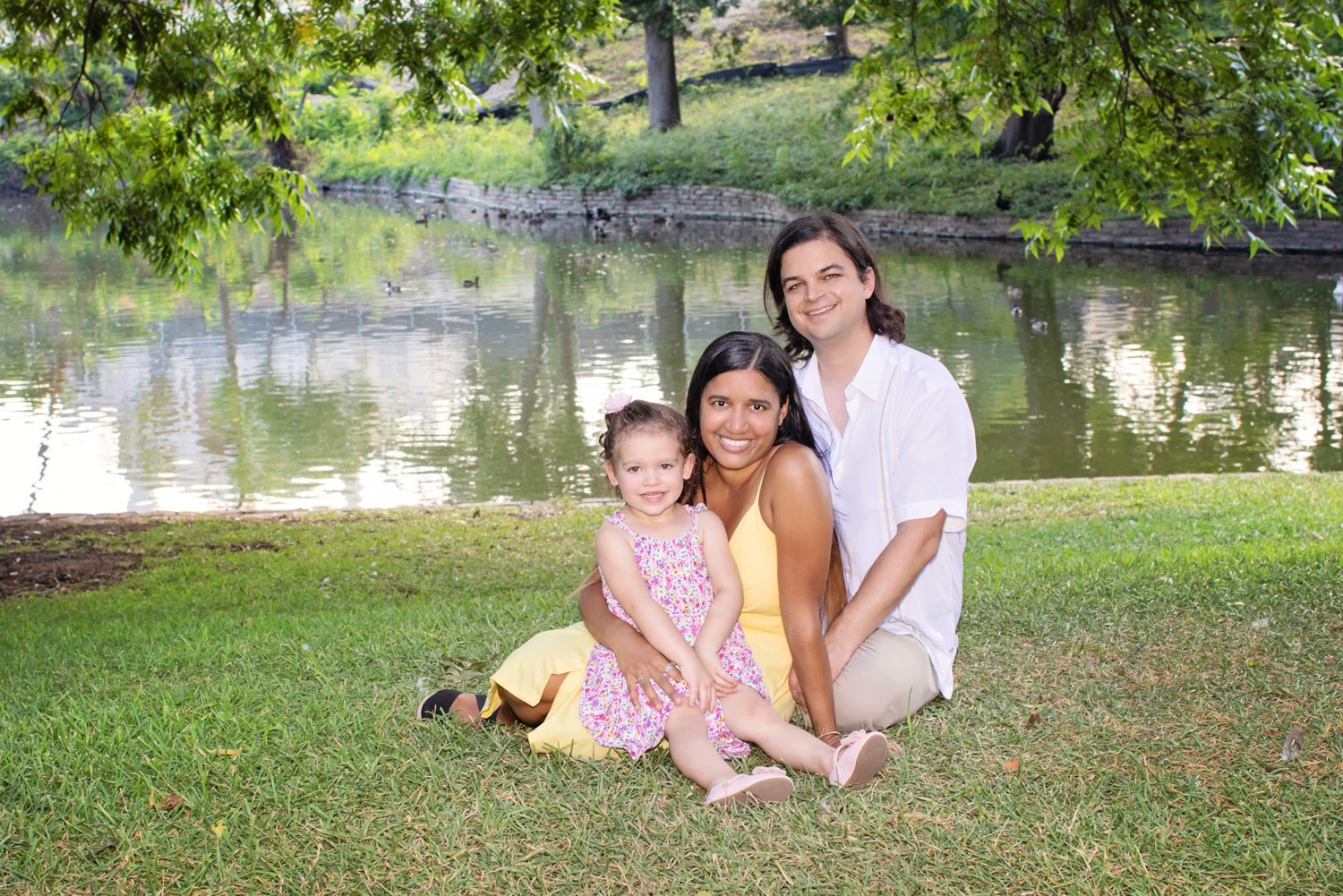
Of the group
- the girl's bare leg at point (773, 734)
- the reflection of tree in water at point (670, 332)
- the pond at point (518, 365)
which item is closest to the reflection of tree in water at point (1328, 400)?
the pond at point (518, 365)

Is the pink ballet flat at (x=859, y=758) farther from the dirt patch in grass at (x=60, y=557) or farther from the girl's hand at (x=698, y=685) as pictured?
the dirt patch in grass at (x=60, y=557)

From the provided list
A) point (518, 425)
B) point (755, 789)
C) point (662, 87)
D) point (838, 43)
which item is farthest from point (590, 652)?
point (838, 43)

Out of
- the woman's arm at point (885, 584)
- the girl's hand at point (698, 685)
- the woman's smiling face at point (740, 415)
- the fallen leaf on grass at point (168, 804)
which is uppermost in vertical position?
the woman's smiling face at point (740, 415)

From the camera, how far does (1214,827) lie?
3084 mm

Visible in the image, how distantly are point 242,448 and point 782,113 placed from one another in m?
28.4

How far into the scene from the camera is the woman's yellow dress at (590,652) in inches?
141

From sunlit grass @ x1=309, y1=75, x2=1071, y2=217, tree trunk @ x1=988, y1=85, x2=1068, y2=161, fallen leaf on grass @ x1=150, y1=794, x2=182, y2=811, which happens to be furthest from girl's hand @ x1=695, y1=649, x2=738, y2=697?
tree trunk @ x1=988, y1=85, x2=1068, y2=161

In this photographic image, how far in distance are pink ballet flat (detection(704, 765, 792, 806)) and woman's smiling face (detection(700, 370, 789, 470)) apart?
885 mm

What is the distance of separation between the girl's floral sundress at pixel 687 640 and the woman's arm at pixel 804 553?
0.18m

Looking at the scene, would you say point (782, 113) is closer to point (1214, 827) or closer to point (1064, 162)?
point (1064, 162)

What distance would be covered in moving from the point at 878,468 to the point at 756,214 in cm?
2924

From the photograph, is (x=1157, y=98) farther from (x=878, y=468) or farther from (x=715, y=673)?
(x=715, y=673)

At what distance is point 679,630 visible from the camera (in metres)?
3.51

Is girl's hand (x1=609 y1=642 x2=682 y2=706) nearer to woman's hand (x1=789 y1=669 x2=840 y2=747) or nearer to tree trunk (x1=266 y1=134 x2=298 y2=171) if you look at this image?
woman's hand (x1=789 y1=669 x2=840 y2=747)
